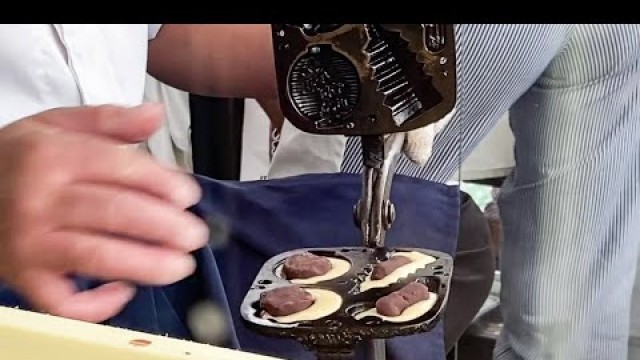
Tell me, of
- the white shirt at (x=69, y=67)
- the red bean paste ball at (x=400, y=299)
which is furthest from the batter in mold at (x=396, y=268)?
the white shirt at (x=69, y=67)

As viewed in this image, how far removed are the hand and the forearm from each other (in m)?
0.16

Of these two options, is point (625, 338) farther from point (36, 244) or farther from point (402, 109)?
point (36, 244)

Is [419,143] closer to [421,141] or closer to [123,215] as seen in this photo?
[421,141]

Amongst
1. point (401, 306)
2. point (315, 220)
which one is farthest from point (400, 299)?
point (315, 220)

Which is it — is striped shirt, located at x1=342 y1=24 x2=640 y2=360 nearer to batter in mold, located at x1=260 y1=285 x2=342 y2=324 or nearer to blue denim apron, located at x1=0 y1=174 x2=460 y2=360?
blue denim apron, located at x1=0 y1=174 x2=460 y2=360

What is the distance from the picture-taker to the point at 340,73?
399 mm

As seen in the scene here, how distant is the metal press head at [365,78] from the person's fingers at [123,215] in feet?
0.46

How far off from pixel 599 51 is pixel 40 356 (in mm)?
420

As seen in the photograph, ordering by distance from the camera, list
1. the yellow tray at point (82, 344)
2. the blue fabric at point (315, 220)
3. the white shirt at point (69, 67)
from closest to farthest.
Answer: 1. the yellow tray at point (82, 344)
2. the white shirt at point (69, 67)
3. the blue fabric at point (315, 220)

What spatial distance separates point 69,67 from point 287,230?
0.16m

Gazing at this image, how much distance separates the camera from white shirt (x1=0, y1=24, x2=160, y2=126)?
0.36 metres

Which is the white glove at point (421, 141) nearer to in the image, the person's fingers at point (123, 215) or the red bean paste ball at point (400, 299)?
the red bean paste ball at point (400, 299)

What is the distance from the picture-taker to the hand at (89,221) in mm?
242
